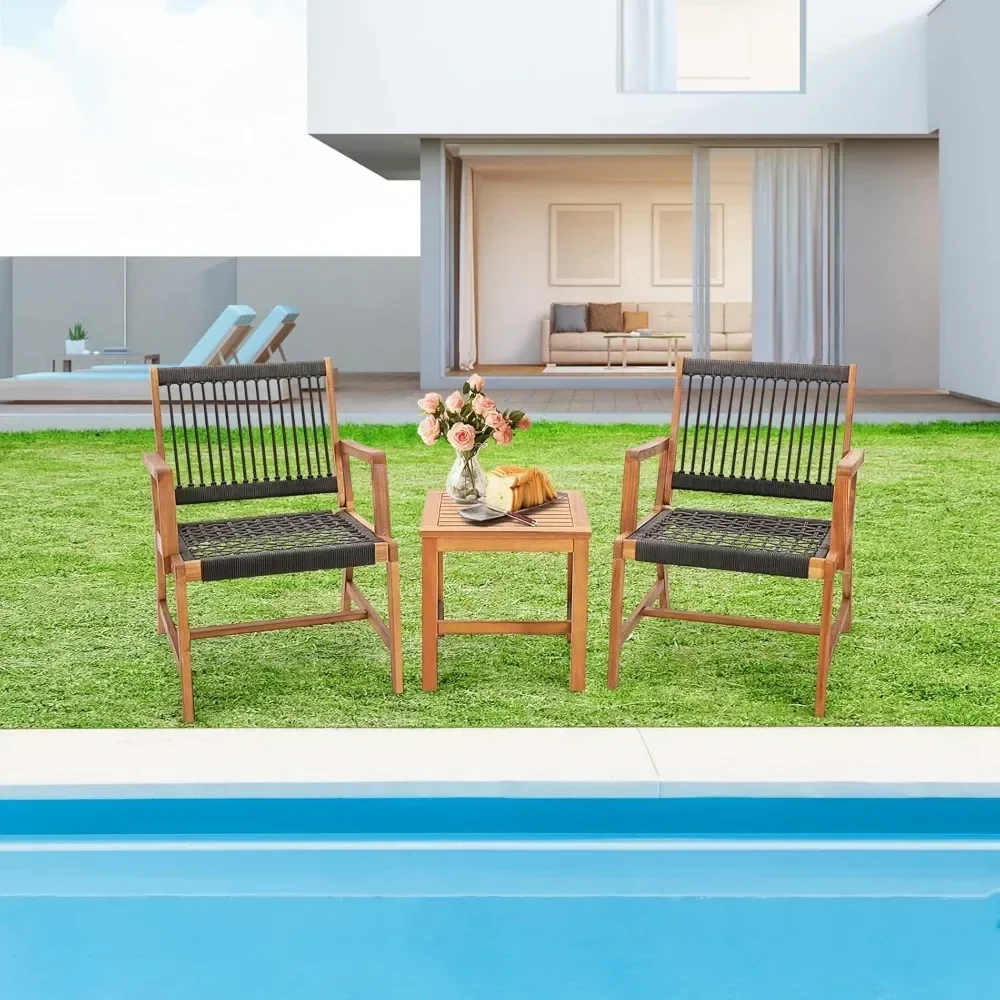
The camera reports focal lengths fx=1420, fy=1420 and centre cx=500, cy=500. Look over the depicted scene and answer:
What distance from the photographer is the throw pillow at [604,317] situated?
18.1m

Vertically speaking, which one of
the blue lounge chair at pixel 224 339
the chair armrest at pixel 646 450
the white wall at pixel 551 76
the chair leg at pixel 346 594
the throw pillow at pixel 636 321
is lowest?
the chair leg at pixel 346 594

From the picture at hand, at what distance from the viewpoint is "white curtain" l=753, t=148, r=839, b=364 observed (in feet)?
45.3

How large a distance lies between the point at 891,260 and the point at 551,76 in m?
3.80

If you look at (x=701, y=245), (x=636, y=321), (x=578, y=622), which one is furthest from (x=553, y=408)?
(x=578, y=622)

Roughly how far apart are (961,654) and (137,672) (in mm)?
2351

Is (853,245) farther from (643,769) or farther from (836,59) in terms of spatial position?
(643,769)

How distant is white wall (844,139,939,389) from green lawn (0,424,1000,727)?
737cm

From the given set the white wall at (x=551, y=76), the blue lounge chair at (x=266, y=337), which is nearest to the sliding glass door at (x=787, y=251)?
the white wall at (x=551, y=76)

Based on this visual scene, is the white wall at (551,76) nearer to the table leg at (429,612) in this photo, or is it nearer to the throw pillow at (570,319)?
the throw pillow at (570,319)

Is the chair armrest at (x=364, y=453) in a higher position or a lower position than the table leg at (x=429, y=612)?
Answer: higher

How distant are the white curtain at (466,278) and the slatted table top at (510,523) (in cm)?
1202

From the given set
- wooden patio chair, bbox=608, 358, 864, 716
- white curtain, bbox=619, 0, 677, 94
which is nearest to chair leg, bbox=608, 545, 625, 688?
wooden patio chair, bbox=608, 358, 864, 716

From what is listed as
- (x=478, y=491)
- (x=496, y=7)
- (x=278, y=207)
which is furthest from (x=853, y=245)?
(x=478, y=491)

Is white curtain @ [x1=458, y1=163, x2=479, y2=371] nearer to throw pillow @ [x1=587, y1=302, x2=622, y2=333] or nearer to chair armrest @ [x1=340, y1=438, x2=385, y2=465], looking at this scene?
throw pillow @ [x1=587, y1=302, x2=622, y2=333]
